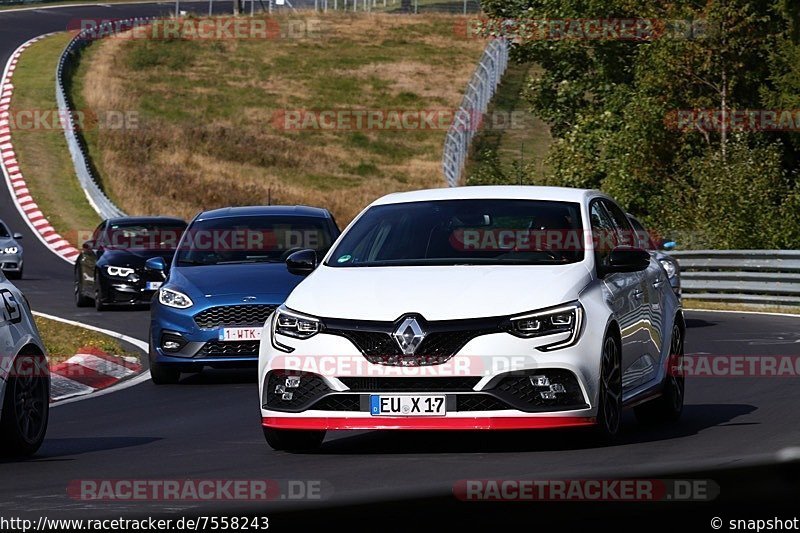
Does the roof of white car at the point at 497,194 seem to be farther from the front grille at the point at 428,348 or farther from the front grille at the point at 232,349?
the front grille at the point at 232,349

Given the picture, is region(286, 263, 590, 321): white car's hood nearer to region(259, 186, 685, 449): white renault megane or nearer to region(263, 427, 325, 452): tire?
region(259, 186, 685, 449): white renault megane

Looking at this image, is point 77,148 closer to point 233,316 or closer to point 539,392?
point 233,316

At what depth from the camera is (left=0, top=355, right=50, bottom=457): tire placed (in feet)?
32.6

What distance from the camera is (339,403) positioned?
9.54 metres

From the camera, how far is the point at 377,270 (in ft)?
33.3

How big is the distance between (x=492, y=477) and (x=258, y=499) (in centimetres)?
126

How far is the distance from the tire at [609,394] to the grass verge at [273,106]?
40555 millimetres

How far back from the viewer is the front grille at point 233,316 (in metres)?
15.5

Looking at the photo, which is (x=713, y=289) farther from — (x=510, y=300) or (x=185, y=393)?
(x=510, y=300)

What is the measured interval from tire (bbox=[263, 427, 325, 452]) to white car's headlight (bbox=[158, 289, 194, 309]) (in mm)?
5725

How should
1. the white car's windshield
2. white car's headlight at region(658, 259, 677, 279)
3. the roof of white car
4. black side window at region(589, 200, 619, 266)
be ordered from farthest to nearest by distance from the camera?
white car's headlight at region(658, 259, 677, 279)
the roof of white car
black side window at region(589, 200, 619, 266)
the white car's windshield

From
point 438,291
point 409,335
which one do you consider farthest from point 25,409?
point 438,291

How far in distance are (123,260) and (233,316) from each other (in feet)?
37.9

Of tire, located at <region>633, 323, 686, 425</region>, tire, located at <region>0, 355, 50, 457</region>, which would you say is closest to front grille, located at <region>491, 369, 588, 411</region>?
tire, located at <region>633, 323, 686, 425</region>
